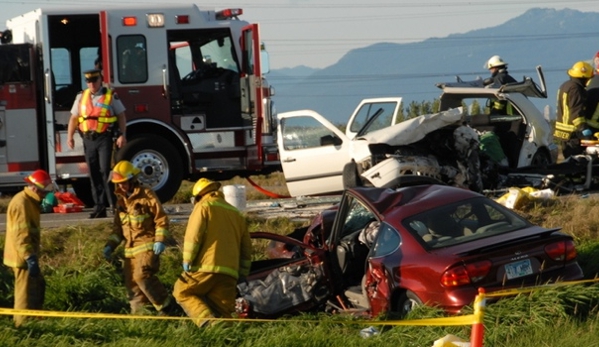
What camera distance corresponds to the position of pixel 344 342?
8.57 m

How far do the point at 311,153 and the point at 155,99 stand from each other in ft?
7.67

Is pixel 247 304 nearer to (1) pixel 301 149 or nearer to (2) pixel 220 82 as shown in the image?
(1) pixel 301 149

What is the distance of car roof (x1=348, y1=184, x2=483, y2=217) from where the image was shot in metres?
9.87

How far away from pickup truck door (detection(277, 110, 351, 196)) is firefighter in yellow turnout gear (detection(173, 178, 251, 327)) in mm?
5374

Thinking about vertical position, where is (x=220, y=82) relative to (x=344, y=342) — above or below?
above

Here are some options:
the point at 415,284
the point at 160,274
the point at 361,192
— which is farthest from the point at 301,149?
the point at 415,284

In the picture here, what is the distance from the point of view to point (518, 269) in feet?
30.3

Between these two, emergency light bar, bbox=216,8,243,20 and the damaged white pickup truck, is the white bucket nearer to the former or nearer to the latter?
the damaged white pickup truck

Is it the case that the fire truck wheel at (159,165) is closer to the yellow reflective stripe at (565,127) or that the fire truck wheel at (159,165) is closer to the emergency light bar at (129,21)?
the emergency light bar at (129,21)

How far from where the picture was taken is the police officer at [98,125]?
1384 cm

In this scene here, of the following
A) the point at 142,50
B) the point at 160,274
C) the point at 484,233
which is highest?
the point at 142,50

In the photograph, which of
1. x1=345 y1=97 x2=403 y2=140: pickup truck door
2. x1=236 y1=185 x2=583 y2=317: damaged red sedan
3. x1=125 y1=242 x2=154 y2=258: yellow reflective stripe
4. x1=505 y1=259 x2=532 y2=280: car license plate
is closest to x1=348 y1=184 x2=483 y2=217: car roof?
x1=236 y1=185 x2=583 y2=317: damaged red sedan

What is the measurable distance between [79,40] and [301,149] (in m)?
4.04

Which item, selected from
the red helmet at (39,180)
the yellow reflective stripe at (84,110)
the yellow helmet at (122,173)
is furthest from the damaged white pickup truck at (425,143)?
the red helmet at (39,180)
